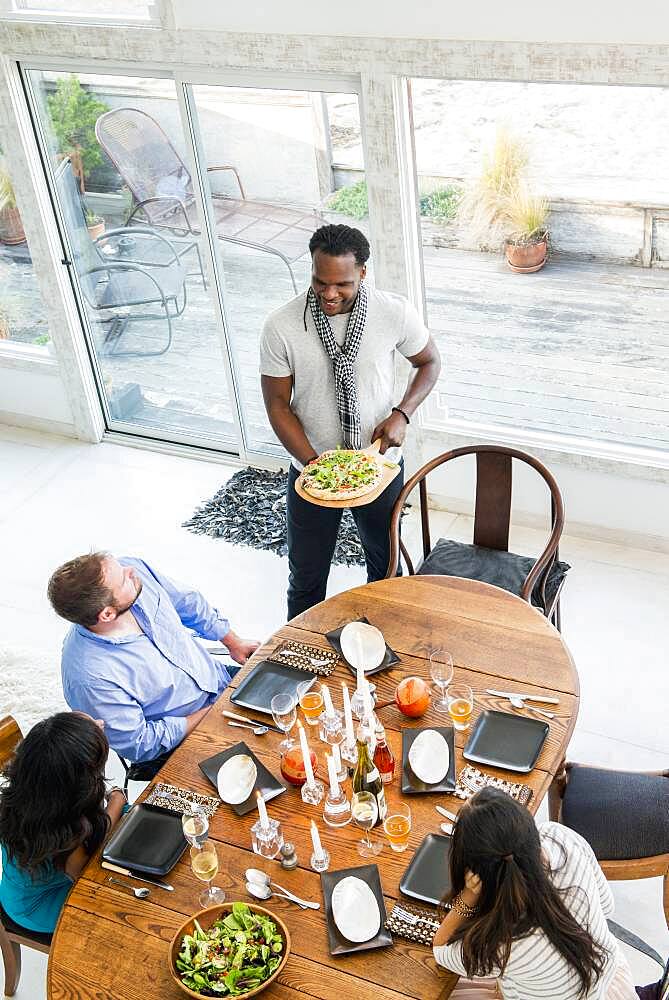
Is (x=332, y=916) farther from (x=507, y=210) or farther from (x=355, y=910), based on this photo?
(x=507, y=210)

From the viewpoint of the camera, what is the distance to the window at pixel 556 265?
385 cm

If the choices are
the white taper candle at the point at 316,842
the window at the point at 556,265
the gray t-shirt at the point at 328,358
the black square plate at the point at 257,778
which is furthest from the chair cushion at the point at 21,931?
the window at the point at 556,265

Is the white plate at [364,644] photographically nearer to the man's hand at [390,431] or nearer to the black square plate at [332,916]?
the black square plate at [332,916]

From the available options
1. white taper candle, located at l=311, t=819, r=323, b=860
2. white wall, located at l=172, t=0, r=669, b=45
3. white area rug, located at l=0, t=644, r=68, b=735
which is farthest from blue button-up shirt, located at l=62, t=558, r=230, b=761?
white wall, located at l=172, t=0, r=669, b=45

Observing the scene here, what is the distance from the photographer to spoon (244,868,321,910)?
226 centimetres

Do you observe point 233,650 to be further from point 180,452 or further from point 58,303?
point 58,303

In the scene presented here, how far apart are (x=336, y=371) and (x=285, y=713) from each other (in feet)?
4.04

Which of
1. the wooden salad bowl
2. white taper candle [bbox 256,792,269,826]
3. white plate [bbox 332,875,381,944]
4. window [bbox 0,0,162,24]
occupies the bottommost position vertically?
white plate [bbox 332,875,381,944]

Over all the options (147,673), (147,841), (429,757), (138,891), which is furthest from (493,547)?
(138,891)

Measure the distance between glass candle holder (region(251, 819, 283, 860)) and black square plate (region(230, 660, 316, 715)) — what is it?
1.40 ft

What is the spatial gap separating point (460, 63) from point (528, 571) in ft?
6.11

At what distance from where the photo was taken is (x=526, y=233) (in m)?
4.12

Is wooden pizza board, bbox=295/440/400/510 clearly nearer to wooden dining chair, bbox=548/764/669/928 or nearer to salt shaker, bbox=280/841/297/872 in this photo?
wooden dining chair, bbox=548/764/669/928

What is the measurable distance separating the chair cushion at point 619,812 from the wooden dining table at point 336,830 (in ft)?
0.84
